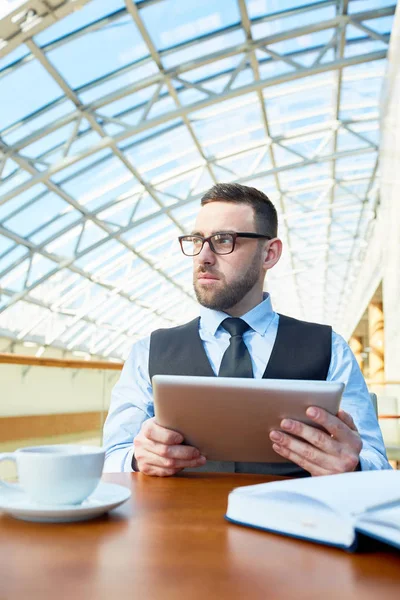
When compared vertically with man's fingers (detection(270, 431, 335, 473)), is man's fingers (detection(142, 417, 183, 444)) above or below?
above

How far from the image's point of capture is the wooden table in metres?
0.57

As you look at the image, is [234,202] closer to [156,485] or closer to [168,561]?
[156,485]

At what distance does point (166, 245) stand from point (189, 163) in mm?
4403

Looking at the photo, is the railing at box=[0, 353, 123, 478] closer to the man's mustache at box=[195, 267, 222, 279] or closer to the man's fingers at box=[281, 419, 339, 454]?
the man's mustache at box=[195, 267, 222, 279]

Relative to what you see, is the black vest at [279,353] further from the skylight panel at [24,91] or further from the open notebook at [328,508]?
the skylight panel at [24,91]

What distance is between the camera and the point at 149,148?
11969 mm

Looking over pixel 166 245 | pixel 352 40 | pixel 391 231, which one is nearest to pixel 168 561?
pixel 391 231

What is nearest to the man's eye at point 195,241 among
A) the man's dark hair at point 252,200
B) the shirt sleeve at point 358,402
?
the man's dark hair at point 252,200

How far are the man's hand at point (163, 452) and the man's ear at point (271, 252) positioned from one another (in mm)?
898

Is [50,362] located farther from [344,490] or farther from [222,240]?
[344,490]

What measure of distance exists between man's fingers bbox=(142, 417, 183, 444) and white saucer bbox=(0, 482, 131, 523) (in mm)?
298

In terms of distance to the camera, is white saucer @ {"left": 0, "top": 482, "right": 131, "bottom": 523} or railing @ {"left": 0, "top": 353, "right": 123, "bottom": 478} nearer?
white saucer @ {"left": 0, "top": 482, "right": 131, "bottom": 523}

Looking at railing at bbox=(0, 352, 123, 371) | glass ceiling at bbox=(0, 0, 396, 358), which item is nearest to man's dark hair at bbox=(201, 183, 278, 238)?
railing at bbox=(0, 352, 123, 371)

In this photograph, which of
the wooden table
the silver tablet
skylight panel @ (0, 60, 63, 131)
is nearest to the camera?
the wooden table
